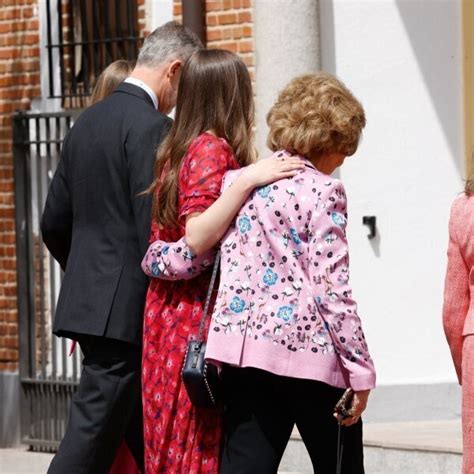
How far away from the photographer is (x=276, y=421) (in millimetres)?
4770

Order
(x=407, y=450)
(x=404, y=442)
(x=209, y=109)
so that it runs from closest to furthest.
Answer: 1. (x=209, y=109)
2. (x=407, y=450)
3. (x=404, y=442)

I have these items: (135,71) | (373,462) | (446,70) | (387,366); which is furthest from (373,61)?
(135,71)

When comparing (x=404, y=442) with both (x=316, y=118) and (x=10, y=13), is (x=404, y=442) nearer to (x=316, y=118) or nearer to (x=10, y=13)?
(x=316, y=118)

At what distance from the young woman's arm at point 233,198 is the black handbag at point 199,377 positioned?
0.42 ft

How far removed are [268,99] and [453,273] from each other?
3.79 m

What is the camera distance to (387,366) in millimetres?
8844

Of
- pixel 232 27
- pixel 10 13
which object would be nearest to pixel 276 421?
pixel 232 27

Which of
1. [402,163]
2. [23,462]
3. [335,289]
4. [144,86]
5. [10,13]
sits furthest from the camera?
[10,13]

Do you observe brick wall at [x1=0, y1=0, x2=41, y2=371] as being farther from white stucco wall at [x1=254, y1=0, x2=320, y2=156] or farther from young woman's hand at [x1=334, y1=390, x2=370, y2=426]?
young woman's hand at [x1=334, y1=390, x2=370, y2=426]

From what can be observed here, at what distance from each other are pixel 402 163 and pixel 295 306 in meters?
4.21

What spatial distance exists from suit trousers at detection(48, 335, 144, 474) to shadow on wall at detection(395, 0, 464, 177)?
3668 millimetres

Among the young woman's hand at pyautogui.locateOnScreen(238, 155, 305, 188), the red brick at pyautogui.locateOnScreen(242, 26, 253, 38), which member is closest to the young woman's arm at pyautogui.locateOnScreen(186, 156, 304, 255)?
the young woman's hand at pyautogui.locateOnScreen(238, 155, 305, 188)

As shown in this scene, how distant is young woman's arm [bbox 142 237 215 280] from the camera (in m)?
4.96

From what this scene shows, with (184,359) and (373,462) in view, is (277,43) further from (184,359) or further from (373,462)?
(184,359)
